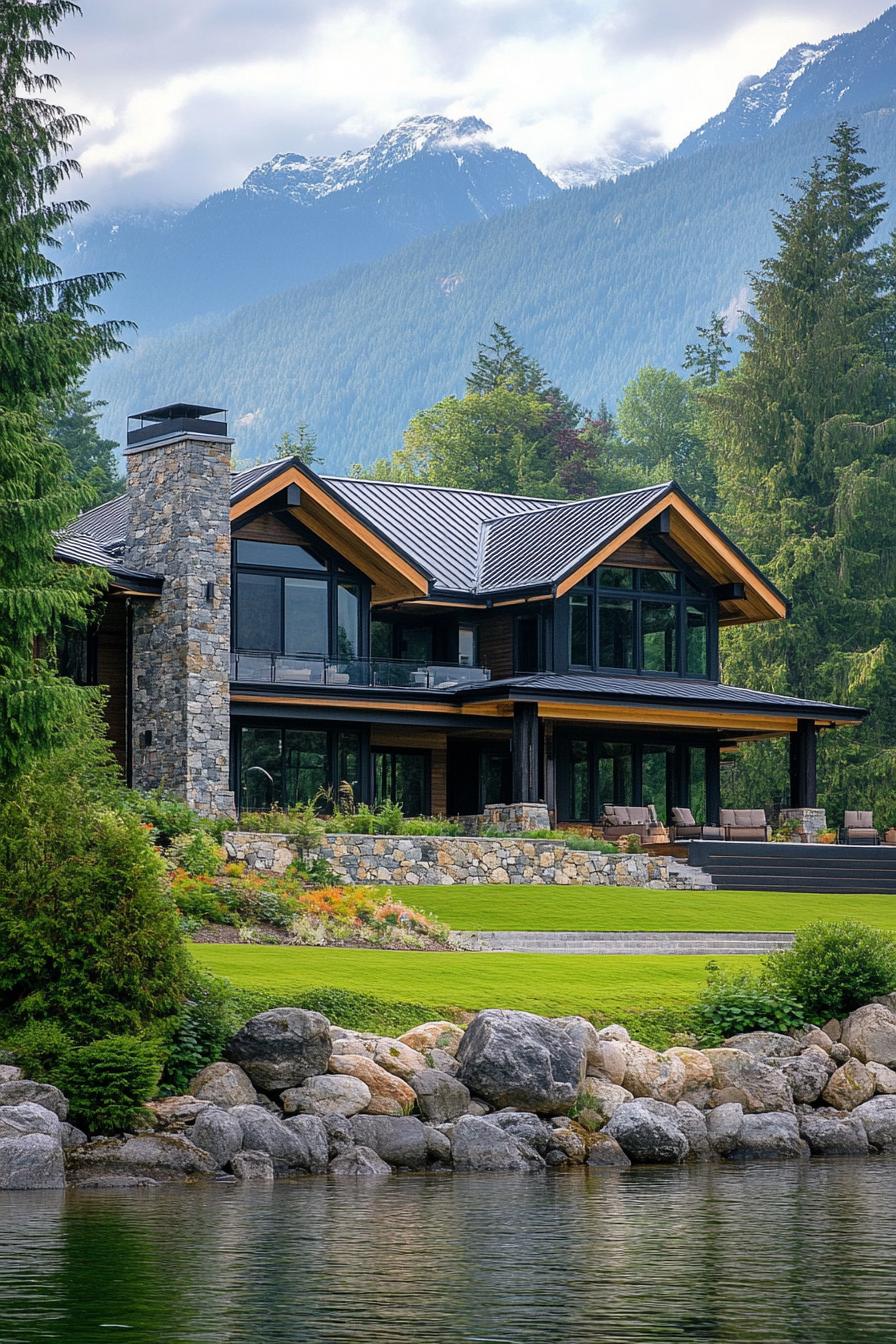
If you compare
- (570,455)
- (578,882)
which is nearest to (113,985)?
(578,882)

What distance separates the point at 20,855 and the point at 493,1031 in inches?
174

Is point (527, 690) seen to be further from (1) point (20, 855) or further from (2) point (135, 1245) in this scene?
(2) point (135, 1245)

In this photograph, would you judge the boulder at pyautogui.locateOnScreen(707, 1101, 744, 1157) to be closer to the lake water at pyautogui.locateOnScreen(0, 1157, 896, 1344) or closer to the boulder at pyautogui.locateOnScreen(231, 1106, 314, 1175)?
the lake water at pyautogui.locateOnScreen(0, 1157, 896, 1344)

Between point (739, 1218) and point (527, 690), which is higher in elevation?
point (527, 690)

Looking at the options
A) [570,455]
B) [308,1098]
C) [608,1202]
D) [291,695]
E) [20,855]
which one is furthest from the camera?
[570,455]

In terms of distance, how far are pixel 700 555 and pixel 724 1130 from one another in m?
27.6

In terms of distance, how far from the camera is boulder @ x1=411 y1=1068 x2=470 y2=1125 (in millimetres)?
17438

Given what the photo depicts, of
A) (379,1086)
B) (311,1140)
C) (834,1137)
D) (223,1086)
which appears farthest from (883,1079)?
(223,1086)

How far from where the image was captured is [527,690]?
129ft

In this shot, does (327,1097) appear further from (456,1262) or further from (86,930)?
(456,1262)

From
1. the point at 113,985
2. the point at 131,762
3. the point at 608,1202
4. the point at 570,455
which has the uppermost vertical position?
the point at 570,455

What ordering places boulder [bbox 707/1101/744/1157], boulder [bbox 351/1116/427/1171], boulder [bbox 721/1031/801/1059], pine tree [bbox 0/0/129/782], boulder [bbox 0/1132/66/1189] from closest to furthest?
boulder [bbox 0/1132/66/1189], boulder [bbox 351/1116/427/1171], boulder [bbox 707/1101/744/1157], boulder [bbox 721/1031/801/1059], pine tree [bbox 0/0/129/782]

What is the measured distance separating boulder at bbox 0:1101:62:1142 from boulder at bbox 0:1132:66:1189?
12cm

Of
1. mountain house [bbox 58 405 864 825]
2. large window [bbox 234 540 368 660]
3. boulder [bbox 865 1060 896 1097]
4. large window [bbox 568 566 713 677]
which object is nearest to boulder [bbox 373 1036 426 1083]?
boulder [bbox 865 1060 896 1097]
